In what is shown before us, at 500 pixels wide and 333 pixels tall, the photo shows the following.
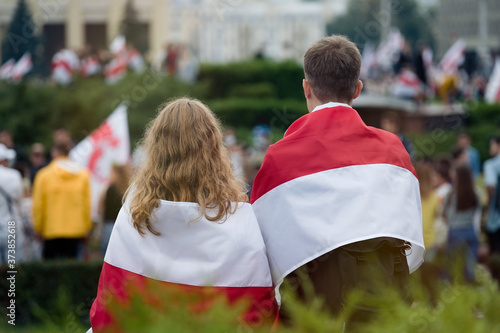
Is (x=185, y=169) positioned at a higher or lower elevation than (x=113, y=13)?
higher

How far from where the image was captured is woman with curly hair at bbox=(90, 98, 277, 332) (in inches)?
119

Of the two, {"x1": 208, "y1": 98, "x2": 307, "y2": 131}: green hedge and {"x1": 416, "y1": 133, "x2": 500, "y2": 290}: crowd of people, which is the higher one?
{"x1": 416, "y1": 133, "x2": 500, "y2": 290}: crowd of people

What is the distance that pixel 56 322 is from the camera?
1.92m

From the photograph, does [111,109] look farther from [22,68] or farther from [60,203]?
[60,203]

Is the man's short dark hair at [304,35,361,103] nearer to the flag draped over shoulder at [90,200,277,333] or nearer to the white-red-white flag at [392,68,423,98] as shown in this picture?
the flag draped over shoulder at [90,200,277,333]

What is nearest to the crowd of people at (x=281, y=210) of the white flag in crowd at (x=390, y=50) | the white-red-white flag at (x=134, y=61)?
the white-red-white flag at (x=134, y=61)

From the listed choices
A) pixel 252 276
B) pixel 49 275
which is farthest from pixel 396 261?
pixel 49 275

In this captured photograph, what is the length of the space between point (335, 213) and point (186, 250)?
1.98 feet

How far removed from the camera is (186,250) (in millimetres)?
3023

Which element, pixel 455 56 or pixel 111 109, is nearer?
pixel 111 109

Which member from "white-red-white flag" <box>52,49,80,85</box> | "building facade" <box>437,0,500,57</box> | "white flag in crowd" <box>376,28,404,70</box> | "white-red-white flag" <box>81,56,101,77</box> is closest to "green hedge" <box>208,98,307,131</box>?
"white-red-white flag" <box>81,56,101,77</box>

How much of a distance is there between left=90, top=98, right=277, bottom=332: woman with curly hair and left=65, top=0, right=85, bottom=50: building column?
52007 millimetres

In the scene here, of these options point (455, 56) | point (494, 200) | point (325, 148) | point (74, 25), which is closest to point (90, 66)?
point (455, 56)

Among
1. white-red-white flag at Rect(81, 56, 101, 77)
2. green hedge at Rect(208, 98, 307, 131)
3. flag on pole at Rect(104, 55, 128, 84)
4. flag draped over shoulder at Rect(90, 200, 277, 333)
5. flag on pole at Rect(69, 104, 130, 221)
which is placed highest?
flag draped over shoulder at Rect(90, 200, 277, 333)
